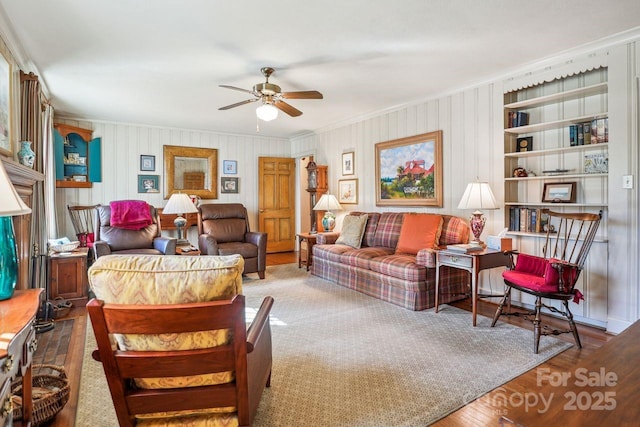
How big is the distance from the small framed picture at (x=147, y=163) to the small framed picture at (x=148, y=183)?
5.5 inches

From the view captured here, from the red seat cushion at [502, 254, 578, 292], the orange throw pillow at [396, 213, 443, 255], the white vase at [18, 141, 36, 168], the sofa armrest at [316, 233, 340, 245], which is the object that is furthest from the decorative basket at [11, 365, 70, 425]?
the sofa armrest at [316, 233, 340, 245]

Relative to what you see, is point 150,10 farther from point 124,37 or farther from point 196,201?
point 196,201

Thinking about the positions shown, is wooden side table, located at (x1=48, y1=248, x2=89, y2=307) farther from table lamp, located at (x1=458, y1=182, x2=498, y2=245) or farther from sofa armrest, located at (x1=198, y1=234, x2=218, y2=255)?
table lamp, located at (x1=458, y1=182, x2=498, y2=245)

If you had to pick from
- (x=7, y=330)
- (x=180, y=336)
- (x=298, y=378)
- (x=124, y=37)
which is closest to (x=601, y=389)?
(x=180, y=336)

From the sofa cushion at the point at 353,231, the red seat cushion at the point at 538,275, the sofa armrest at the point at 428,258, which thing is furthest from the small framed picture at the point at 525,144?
the sofa cushion at the point at 353,231

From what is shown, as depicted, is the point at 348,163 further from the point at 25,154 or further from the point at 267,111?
the point at 25,154

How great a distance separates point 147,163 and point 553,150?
236 inches

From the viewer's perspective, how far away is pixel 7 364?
3.69 feet

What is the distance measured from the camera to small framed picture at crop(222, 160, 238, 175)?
686cm

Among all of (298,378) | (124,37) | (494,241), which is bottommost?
(298,378)

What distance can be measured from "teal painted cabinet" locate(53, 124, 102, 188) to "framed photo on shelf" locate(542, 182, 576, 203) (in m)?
6.33

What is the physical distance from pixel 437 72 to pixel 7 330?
3.89 metres

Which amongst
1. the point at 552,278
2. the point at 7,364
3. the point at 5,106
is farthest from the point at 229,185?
the point at 7,364

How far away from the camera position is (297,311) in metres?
3.55
